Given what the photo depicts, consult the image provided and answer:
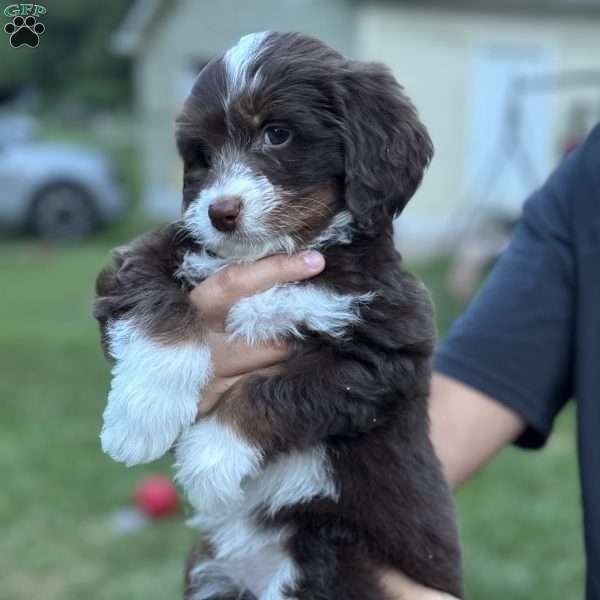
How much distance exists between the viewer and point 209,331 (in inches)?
106

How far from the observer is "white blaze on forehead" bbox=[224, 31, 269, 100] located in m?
2.51

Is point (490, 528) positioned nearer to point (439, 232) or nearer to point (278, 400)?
point (278, 400)

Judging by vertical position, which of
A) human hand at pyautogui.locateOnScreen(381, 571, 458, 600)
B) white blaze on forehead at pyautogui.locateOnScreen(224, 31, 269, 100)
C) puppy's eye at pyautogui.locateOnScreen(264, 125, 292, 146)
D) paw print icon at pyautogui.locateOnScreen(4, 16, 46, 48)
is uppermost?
white blaze on forehead at pyautogui.locateOnScreen(224, 31, 269, 100)

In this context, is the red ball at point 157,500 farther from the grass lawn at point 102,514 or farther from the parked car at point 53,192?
the parked car at point 53,192

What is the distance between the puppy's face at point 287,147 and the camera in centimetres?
251

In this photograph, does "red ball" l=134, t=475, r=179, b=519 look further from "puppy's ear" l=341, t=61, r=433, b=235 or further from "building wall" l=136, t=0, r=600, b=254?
"building wall" l=136, t=0, r=600, b=254

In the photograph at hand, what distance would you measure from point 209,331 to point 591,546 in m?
1.18

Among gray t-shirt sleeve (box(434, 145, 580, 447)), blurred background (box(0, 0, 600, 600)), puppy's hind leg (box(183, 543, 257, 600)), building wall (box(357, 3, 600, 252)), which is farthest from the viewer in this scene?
building wall (box(357, 3, 600, 252))

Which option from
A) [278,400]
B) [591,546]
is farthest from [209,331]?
[591,546]

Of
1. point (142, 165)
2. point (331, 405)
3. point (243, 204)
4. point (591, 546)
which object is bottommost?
point (142, 165)

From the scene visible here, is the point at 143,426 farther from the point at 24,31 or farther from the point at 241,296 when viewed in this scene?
the point at 24,31

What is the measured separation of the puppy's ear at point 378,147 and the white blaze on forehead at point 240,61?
0.23 metres

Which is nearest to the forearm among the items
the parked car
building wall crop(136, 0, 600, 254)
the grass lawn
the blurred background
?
the blurred background

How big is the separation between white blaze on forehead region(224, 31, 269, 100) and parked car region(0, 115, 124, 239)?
1803 centimetres
